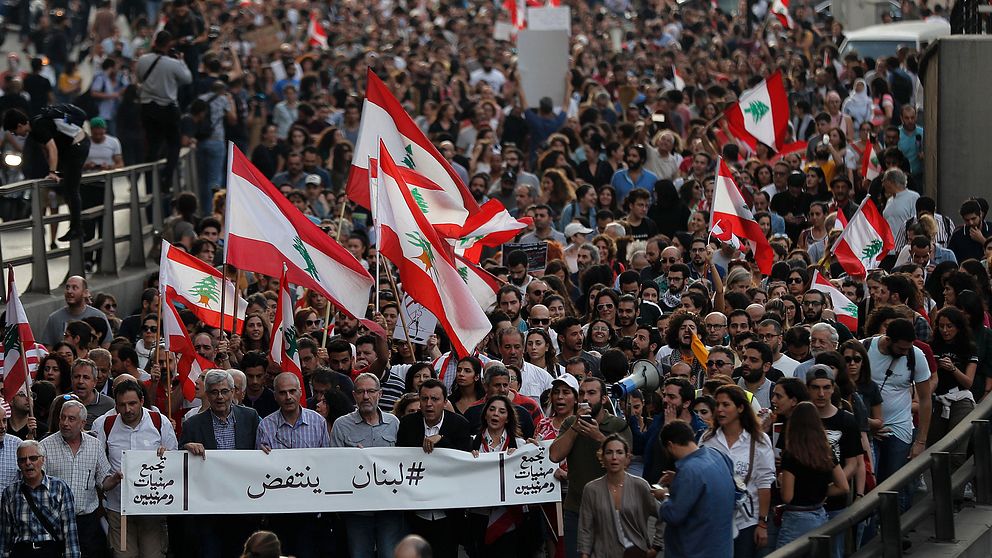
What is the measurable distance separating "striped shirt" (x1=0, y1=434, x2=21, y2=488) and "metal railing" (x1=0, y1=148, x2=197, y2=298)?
6.25m

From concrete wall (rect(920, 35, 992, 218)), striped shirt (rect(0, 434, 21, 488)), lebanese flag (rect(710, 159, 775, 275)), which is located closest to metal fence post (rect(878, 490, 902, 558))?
striped shirt (rect(0, 434, 21, 488))

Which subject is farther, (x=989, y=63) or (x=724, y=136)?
(x=724, y=136)

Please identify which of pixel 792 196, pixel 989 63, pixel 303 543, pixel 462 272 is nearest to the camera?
pixel 303 543

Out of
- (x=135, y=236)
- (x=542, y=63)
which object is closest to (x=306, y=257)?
(x=135, y=236)

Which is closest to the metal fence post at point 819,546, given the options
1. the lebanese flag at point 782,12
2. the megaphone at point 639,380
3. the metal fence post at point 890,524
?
the metal fence post at point 890,524

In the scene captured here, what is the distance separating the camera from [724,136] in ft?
76.6

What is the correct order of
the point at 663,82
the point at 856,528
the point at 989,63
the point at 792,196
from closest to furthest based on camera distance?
the point at 856,528 → the point at 792,196 → the point at 989,63 → the point at 663,82

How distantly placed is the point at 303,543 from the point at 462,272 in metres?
3.36

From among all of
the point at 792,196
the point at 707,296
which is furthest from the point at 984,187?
the point at 707,296

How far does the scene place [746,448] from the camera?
10711 mm

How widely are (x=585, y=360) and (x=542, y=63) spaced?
55.4ft

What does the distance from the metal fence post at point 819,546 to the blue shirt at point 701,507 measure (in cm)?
52

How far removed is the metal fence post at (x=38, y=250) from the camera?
18.6 m

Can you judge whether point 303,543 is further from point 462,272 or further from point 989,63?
point 989,63
